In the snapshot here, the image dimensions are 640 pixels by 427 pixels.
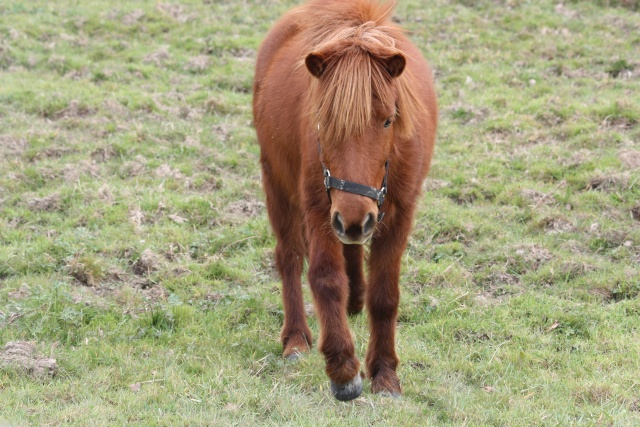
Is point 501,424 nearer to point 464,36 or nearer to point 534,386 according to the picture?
point 534,386

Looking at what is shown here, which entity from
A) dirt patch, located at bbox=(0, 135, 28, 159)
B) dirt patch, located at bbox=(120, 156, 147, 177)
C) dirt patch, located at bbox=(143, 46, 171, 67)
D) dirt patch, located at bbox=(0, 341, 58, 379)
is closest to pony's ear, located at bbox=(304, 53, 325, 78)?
dirt patch, located at bbox=(0, 341, 58, 379)

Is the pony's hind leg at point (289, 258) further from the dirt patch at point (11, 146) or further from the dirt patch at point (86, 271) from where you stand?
the dirt patch at point (11, 146)

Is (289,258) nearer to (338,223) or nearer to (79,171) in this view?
(338,223)

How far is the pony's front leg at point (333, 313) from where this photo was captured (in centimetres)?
475

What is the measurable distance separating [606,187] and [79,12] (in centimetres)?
901

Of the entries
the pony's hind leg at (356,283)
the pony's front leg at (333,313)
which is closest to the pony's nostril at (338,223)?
the pony's front leg at (333,313)

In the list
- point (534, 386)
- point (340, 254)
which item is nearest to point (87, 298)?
point (340, 254)

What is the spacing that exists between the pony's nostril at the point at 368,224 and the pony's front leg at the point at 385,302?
784 mm

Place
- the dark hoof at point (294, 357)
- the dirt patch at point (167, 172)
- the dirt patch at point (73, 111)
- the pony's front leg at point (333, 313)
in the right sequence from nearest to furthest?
the pony's front leg at point (333, 313), the dark hoof at point (294, 357), the dirt patch at point (167, 172), the dirt patch at point (73, 111)

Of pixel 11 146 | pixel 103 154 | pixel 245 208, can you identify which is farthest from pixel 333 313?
pixel 11 146

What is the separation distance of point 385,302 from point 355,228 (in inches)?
41.7

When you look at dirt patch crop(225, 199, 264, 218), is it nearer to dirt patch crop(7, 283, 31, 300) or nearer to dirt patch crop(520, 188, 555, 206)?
dirt patch crop(7, 283, 31, 300)

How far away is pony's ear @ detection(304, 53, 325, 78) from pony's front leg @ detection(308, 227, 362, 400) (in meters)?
0.92

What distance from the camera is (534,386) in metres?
5.21
